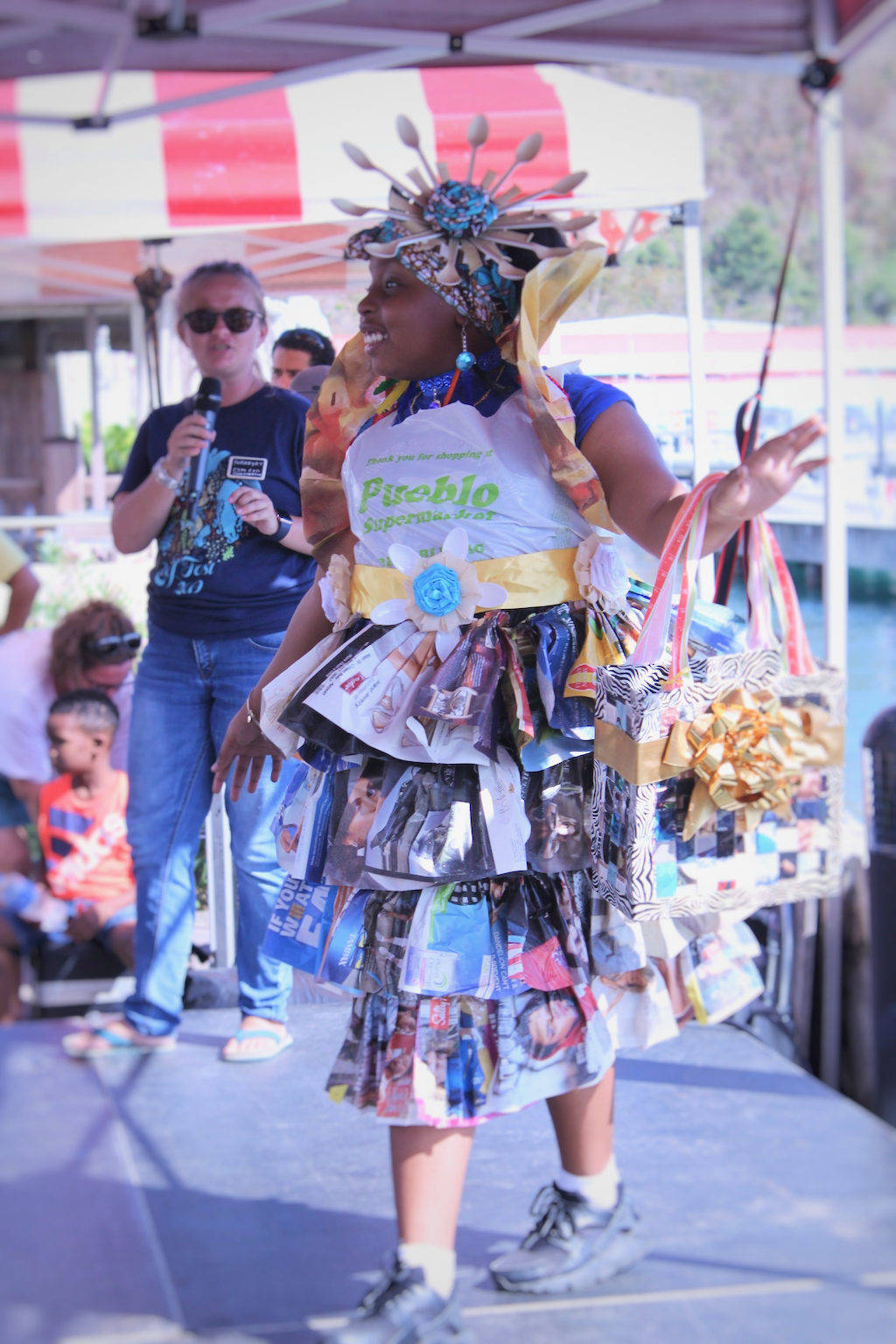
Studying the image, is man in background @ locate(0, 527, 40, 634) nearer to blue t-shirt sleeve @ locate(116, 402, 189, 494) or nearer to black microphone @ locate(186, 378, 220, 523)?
blue t-shirt sleeve @ locate(116, 402, 189, 494)

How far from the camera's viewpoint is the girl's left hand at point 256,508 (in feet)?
7.36

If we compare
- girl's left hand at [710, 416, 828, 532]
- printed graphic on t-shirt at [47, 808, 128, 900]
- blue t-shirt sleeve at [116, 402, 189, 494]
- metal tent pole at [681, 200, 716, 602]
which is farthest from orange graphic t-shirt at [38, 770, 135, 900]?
girl's left hand at [710, 416, 828, 532]

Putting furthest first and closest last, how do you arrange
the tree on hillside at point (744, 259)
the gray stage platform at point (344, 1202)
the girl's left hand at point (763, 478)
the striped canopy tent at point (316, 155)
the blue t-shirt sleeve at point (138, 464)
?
1. the tree on hillside at point (744, 259)
2. the striped canopy tent at point (316, 155)
3. the blue t-shirt sleeve at point (138, 464)
4. the gray stage platform at point (344, 1202)
5. the girl's left hand at point (763, 478)

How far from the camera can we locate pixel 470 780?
4.91 feet

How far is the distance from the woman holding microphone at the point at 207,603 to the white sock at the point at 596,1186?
3.24ft

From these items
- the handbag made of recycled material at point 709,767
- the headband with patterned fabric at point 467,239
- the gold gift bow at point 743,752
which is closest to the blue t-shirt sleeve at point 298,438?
the headband with patterned fabric at point 467,239

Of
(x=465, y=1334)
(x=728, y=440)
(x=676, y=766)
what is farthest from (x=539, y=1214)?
(x=728, y=440)

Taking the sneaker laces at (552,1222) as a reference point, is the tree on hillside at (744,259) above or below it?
above

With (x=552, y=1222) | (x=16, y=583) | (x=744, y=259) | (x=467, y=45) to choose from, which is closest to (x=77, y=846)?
(x=16, y=583)

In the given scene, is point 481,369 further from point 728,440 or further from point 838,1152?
point 838,1152

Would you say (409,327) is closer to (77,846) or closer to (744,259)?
(77,846)

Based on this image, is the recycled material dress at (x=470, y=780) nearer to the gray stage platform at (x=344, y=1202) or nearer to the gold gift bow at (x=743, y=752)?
the gold gift bow at (x=743, y=752)

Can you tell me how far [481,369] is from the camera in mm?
1594

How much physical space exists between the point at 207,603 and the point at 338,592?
74 cm
